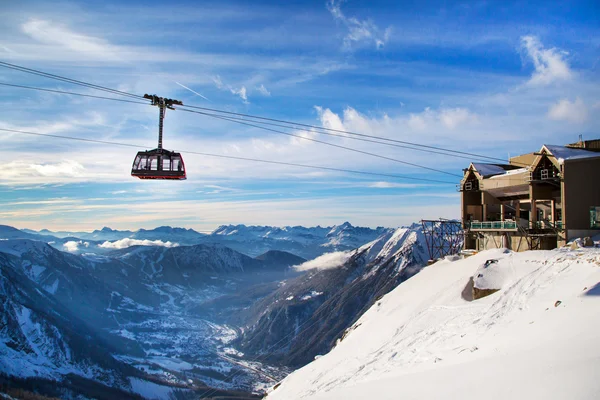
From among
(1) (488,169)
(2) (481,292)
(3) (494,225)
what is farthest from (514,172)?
(2) (481,292)

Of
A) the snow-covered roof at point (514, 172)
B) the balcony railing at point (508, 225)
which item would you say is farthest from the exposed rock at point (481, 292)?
the snow-covered roof at point (514, 172)

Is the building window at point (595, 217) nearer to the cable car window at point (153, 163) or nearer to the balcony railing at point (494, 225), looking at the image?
the balcony railing at point (494, 225)

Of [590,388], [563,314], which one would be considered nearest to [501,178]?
[563,314]

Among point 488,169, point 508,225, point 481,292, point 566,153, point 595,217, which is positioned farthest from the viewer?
point 488,169

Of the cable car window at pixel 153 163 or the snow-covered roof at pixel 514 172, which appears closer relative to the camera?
the cable car window at pixel 153 163

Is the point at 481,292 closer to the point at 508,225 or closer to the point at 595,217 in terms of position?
the point at 595,217

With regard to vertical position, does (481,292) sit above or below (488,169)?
below

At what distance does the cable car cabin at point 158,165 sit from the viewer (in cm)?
3103

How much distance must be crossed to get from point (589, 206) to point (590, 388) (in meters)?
29.6

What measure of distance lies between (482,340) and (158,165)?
76.5ft

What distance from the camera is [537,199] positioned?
40.3 m

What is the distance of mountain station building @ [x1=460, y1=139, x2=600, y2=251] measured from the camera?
36344 mm

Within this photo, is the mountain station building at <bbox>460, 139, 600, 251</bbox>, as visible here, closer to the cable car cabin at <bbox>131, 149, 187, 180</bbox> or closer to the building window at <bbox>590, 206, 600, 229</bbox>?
the building window at <bbox>590, 206, 600, 229</bbox>

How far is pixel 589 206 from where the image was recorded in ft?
119
